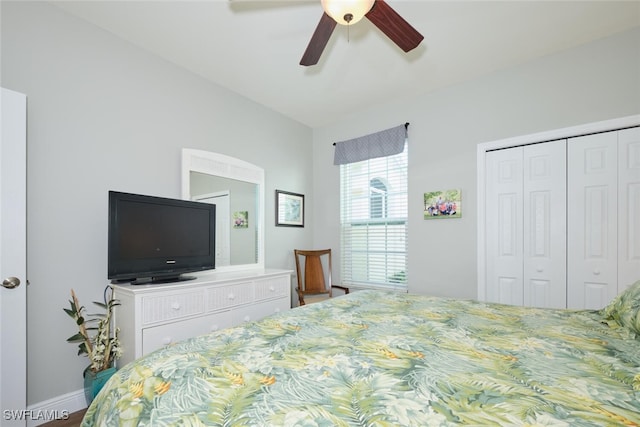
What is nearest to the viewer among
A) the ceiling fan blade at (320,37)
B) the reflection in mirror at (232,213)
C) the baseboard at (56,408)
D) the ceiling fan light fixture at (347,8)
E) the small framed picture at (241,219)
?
the ceiling fan light fixture at (347,8)

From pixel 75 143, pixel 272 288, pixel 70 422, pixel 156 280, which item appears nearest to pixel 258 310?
pixel 272 288

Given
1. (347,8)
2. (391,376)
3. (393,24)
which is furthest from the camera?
(393,24)

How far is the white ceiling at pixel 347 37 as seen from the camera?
6.66ft

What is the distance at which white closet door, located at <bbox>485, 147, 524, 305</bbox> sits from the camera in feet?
8.94

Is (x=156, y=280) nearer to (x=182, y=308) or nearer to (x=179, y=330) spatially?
(x=182, y=308)

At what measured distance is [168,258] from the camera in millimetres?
2355

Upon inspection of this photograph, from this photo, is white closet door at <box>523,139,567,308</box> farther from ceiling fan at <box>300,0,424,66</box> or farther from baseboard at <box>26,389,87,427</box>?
baseboard at <box>26,389,87,427</box>

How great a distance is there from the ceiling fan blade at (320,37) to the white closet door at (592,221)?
229cm

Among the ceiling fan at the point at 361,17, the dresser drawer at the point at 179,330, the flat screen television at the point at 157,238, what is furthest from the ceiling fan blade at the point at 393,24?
the dresser drawer at the point at 179,330

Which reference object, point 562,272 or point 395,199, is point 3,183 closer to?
point 395,199

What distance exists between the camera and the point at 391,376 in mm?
864

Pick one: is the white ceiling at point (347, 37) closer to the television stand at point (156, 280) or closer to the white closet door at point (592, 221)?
the white closet door at point (592, 221)

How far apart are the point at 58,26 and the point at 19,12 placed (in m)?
0.19

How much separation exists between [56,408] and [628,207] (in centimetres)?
433
